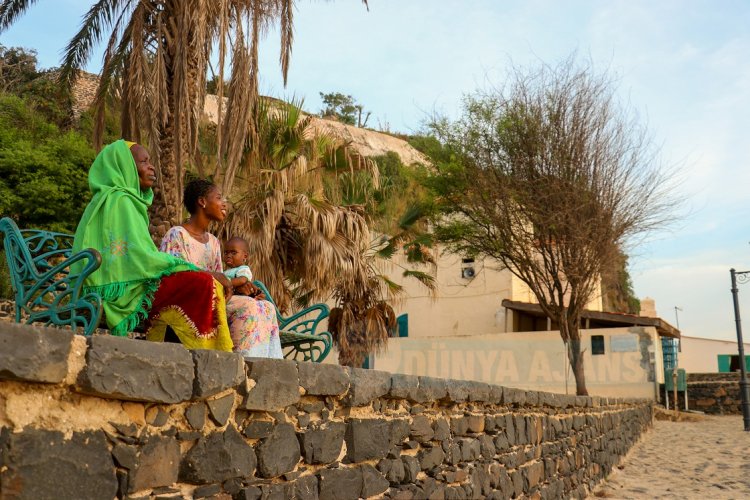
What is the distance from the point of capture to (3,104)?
78.8 feet

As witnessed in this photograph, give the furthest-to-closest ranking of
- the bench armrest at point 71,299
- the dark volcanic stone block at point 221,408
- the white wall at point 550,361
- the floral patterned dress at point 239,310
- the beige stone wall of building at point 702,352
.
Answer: the beige stone wall of building at point 702,352
the white wall at point 550,361
the floral patterned dress at point 239,310
the bench armrest at point 71,299
the dark volcanic stone block at point 221,408

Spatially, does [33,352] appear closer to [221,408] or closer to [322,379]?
[221,408]

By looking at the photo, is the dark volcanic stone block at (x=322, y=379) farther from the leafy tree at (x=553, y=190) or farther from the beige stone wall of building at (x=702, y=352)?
the beige stone wall of building at (x=702, y=352)

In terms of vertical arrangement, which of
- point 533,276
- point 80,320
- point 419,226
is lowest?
point 80,320

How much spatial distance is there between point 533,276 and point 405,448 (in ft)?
39.0

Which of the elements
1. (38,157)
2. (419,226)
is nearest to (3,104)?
(38,157)

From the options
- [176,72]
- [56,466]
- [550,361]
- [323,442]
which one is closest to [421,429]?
[323,442]

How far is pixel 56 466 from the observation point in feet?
5.49

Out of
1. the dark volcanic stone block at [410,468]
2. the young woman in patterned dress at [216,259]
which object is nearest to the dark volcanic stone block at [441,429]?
the dark volcanic stone block at [410,468]

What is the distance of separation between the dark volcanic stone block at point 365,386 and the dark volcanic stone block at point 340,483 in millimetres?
273

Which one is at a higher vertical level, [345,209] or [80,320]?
[345,209]

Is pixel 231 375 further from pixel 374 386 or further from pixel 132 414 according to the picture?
pixel 374 386

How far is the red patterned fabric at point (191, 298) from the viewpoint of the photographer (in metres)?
3.17

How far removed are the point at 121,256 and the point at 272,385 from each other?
1078mm
